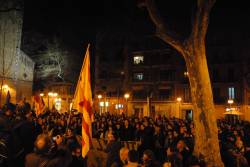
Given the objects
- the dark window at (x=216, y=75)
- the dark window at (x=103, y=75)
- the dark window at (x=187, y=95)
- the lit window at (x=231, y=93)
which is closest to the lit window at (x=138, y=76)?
the dark window at (x=103, y=75)

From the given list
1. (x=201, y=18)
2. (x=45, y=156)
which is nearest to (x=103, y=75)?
(x=201, y=18)

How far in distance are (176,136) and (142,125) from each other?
3.41m

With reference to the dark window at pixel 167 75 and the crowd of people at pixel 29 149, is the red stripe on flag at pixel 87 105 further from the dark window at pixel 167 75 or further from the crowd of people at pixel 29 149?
the dark window at pixel 167 75

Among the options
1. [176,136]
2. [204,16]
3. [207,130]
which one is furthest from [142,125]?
[204,16]

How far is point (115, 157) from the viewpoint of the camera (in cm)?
653

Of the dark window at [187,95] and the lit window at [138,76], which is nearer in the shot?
the dark window at [187,95]

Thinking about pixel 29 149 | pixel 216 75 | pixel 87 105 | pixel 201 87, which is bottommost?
pixel 29 149

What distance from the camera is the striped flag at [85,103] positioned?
20.3ft

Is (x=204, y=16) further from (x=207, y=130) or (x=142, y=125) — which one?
(x=142, y=125)

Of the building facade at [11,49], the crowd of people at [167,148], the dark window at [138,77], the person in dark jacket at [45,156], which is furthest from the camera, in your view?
the dark window at [138,77]

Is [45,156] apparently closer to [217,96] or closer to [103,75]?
[217,96]

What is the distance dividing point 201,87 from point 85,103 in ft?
12.4

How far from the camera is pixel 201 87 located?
27.2 feet

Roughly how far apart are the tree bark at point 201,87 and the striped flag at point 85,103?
11.2 feet
